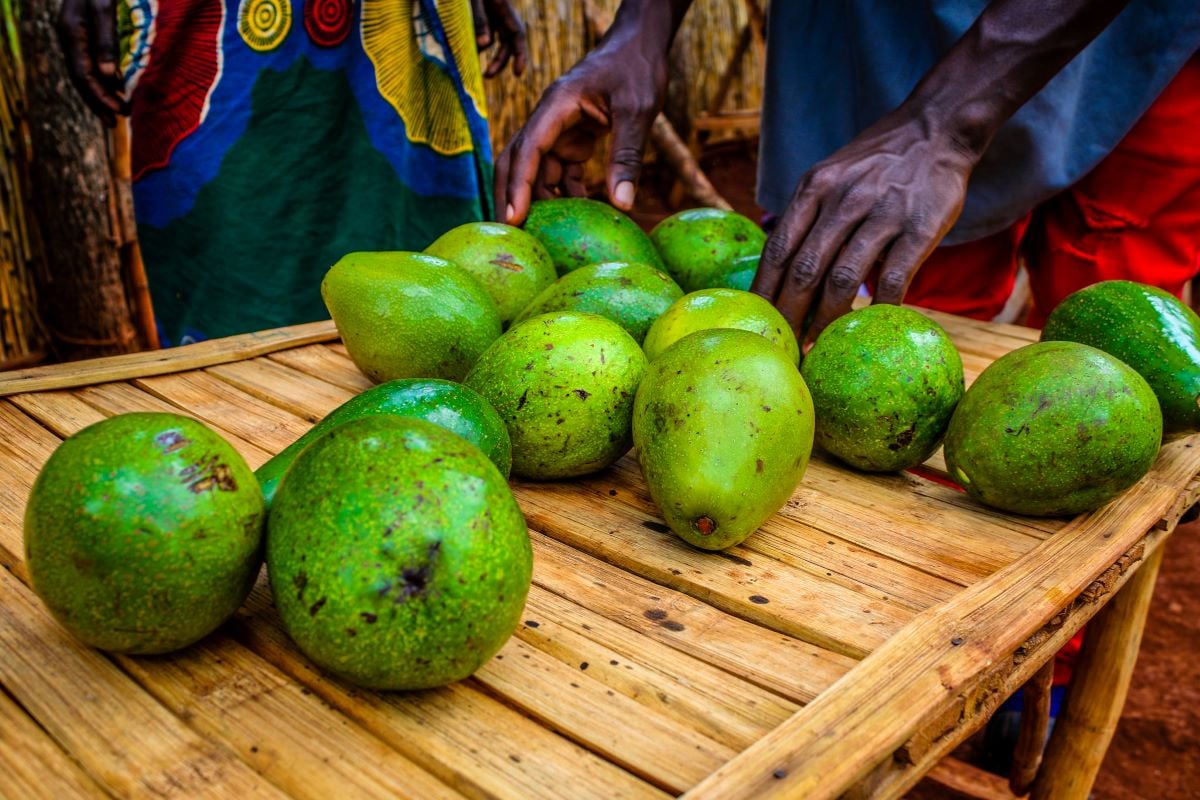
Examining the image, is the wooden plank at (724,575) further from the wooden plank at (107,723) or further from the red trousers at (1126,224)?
the red trousers at (1126,224)

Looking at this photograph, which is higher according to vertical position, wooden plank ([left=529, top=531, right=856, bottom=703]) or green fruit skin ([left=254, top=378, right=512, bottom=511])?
green fruit skin ([left=254, top=378, right=512, bottom=511])

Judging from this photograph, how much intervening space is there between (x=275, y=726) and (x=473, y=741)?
20cm

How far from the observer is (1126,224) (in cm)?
249

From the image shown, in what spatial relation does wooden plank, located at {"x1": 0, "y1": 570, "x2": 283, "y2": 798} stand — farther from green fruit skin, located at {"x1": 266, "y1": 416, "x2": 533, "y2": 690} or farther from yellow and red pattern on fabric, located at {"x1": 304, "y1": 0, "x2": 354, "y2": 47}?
yellow and red pattern on fabric, located at {"x1": 304, "y1": 0, "x2": 354, "y2": 47}

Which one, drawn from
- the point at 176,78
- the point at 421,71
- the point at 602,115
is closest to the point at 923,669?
the point at 602,115

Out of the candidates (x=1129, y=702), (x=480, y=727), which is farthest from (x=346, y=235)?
(x=1129, y=702)

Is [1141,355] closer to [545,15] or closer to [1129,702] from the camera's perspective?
[1129,702]

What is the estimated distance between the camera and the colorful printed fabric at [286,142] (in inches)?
108

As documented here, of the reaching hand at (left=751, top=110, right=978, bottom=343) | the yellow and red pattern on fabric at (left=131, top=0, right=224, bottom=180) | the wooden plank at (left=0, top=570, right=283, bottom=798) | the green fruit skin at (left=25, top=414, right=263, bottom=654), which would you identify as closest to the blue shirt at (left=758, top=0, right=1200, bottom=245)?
the reaching hand at (left=751, top=110, right=978, bottom=343)

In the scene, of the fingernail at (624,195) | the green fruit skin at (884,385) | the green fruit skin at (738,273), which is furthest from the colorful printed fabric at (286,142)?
the green fruit skin at (884,385)

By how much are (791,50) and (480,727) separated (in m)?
2.47

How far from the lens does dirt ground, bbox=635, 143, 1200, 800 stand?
2850mm

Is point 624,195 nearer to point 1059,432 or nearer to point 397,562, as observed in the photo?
point 1059,432

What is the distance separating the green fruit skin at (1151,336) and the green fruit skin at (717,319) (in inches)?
21.2
